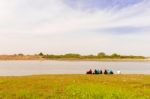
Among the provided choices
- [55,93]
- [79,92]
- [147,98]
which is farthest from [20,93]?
[147,98]

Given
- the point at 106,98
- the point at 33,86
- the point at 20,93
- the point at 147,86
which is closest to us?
the point at 106,98

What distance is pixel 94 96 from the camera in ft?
66.4

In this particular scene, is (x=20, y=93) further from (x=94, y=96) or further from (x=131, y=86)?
(x=131, y=86)

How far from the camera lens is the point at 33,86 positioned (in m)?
24.5

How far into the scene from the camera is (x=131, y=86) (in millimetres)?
25531

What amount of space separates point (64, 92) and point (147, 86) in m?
7.65

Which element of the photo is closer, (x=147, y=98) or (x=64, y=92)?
(x=147, y=98)

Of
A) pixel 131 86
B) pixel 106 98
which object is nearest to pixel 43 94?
pixel 106 98

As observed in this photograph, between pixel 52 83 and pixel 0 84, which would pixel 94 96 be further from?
pixel 0 84

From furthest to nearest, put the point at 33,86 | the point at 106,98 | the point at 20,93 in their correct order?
the point at 33,86, the point at 20,93, the point at 106,98

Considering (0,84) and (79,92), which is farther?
(0,84)

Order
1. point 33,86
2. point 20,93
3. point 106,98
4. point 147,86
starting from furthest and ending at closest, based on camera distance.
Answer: point 147,86, point 33,86, point 20,93, point 106,98

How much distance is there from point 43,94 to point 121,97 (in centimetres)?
460

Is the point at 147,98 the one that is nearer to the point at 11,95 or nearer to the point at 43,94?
the point at 43,94
